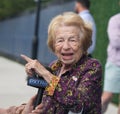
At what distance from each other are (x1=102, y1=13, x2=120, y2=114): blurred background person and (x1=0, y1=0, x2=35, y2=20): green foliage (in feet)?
89.9

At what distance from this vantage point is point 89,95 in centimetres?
292

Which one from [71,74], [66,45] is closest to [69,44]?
[66,45]

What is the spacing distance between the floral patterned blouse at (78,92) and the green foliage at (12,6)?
30643mm

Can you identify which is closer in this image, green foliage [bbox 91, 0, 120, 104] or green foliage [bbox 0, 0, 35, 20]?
green foliage [bbox 91, 0, 120, 104]

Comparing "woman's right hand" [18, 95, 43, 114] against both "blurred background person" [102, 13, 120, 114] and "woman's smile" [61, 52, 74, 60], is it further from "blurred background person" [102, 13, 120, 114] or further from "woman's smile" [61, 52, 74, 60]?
"blurred background person" [102, 13, 120, 114]

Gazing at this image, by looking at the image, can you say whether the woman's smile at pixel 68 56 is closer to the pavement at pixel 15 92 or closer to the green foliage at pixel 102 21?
the pavement at pixel 15 92

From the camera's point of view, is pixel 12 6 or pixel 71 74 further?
pixel 12 6

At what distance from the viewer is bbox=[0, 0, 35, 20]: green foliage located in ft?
112

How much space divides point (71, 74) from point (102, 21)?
Answer: 7897 millimetres

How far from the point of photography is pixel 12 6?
112 feet

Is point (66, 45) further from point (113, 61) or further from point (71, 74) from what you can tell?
point (113, 61)

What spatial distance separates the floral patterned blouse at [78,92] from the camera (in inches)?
115

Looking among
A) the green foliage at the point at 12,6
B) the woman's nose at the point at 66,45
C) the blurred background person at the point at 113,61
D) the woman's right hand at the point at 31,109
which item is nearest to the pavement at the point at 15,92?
the blurred background person at the point at 113,61

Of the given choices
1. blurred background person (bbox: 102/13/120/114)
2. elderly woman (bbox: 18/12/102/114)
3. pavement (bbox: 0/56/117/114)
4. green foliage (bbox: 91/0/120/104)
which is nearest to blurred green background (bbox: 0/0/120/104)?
green foliage (bbox: 91/0/120/104)
